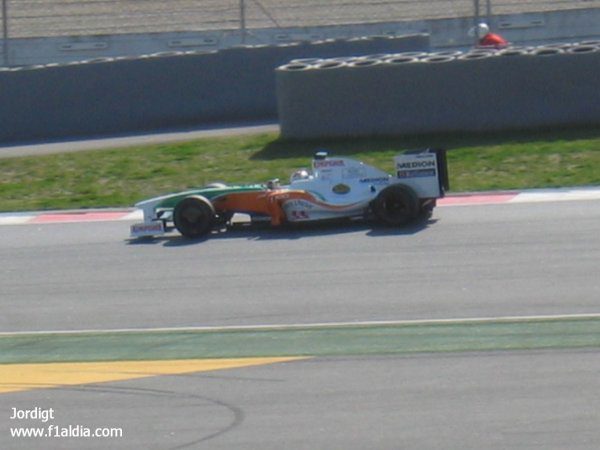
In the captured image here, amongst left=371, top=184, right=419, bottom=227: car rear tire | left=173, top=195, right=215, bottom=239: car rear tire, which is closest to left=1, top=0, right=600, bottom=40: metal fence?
left=173, top=195, right=215, bottom=239: car rear tire

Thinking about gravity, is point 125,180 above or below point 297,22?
below

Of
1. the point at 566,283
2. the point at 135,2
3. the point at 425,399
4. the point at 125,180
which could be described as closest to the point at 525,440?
the point at 425,399

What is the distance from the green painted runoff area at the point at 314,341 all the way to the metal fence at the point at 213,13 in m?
15.9

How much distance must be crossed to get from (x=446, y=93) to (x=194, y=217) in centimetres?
628

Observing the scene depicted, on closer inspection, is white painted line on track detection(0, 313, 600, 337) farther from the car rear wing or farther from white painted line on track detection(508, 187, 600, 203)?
white painted line on track detection(508, 187, 600, 203)

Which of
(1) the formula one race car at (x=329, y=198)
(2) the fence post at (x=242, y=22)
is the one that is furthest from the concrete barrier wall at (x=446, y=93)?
(1) the formula one race car at (x=329, y=198)

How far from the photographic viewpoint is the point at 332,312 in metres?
10.1

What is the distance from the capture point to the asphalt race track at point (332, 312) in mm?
6953

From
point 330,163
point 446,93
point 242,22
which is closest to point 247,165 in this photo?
point 446,93

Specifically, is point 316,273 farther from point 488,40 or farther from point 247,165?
point 488,40

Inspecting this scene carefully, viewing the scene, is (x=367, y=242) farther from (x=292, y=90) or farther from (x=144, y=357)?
(x=292, y=90)

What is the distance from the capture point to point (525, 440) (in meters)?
6.53

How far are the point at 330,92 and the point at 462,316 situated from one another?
970 cm

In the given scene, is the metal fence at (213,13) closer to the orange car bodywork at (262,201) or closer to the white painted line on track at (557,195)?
the white painted line on track at (557,195)
